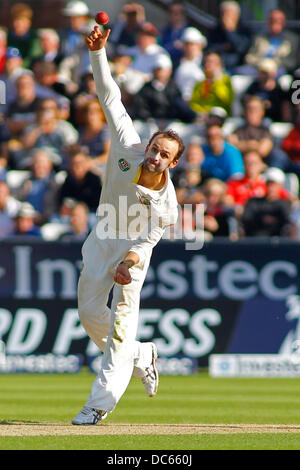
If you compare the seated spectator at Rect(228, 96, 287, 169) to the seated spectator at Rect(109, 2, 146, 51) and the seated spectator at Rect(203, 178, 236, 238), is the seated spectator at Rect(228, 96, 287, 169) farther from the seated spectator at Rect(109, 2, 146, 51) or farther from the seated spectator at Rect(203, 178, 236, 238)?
the seated spectator at Rect(109, 2, 146, 51)

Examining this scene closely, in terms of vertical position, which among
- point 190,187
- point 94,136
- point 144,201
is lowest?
point 190,187

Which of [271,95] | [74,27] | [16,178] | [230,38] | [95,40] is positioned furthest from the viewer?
[230,38]

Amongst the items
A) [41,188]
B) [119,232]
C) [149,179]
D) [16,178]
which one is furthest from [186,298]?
[149,179]

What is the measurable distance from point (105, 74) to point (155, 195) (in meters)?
0.93

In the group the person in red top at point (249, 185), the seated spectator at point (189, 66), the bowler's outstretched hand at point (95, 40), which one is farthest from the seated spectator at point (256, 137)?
the bowler's outstretched hand at point (95, 40)

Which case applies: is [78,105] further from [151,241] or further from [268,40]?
[151,241]

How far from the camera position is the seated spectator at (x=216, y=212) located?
1373cm

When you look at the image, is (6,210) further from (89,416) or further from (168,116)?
(89,416)

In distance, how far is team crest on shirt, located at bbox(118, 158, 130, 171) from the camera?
7.44 meters

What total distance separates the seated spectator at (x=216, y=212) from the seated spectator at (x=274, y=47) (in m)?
4.03

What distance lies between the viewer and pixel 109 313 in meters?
7.76

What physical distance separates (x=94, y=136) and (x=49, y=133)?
2.35ft

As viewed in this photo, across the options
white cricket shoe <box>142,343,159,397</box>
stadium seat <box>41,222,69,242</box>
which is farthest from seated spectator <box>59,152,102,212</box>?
white cricket shoe <box>142,343,159,397</box>
